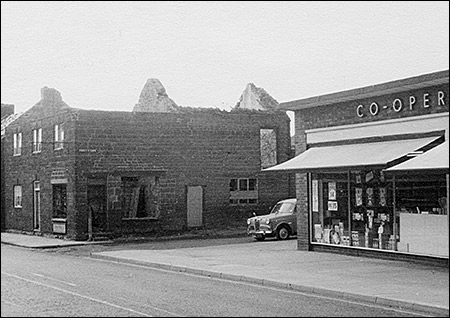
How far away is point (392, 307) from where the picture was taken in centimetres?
1282

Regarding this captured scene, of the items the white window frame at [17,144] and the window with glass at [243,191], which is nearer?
the window with glass at [243,191]

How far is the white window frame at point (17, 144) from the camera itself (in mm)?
38250

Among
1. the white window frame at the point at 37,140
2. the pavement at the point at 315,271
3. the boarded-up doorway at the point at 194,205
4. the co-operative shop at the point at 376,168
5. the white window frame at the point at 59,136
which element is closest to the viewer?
the pavement at the point at 315,271

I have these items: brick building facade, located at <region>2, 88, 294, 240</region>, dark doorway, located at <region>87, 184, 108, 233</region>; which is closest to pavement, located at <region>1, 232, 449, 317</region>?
dark doorway, located at <region>87, 184, 108, 233</region>

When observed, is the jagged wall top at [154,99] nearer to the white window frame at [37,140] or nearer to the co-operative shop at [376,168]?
the white window frame at [37,140]

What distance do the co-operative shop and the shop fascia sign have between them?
0.08 ft

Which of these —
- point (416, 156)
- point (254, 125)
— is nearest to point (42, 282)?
point (416, 156)

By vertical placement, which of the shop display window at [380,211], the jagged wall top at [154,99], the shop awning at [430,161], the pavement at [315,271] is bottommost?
the pavement at [315,271]

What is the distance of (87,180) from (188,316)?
2129 centimetres

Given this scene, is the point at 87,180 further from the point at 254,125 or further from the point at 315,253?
the point at 315,253

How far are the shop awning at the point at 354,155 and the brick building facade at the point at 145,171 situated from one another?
38.5 feet

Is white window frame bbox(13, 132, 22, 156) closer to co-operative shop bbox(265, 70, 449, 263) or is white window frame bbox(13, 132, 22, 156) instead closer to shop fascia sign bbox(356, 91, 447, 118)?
co-operative shop bbox(265, 70, 449, 263)

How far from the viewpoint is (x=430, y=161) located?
53.6 ft

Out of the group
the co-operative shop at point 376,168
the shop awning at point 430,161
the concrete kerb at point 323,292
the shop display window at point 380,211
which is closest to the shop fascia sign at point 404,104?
the co-operative shop at point 376,168
